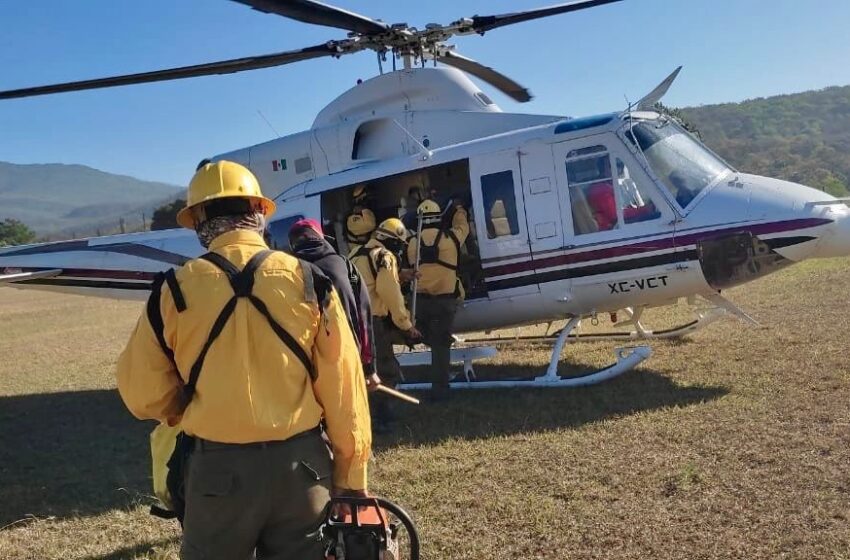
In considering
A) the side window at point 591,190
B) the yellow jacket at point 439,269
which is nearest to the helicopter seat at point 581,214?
the side window at point 591,190

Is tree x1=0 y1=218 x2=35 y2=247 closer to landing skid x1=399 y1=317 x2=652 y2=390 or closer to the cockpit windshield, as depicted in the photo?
landing skid x1=399 y1=317 x2=652 y2=390

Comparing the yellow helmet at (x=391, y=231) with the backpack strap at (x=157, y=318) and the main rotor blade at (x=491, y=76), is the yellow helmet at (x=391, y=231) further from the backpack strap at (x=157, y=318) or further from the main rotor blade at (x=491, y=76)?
the backpack strap at (x=157, y=318)

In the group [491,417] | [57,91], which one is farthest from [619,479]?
[57,91]

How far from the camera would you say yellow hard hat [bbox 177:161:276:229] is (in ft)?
8.29

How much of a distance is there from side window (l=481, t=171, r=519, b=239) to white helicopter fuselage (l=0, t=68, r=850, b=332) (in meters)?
0.01

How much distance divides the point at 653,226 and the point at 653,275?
18.8 inches

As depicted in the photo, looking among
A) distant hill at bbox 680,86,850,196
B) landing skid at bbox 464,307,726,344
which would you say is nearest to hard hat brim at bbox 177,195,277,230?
landing skid at bbox 464,307,726,344

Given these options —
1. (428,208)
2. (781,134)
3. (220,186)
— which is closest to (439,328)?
(428,208)

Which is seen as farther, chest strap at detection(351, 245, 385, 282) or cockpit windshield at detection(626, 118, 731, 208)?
cockpit windshield at detection(626, 118, 731, 208)

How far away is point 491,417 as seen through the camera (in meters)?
6.63

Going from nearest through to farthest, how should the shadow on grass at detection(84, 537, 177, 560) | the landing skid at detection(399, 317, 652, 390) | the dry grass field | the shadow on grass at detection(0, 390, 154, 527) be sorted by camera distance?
the dry grass field
the shadow on grass at detection(84, 537, 177, 560)
the shadow on grass at detection(0, 390, 154, 527)
the landing skid at detection(399, 317, 652, 390)

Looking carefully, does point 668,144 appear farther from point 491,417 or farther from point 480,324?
point 491,417

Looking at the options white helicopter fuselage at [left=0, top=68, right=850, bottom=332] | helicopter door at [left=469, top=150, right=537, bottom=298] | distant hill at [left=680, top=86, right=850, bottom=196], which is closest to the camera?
white helicopter fuselage at [left=0, top=68, right=850, bottom=332]

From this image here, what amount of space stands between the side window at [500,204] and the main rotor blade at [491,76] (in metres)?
2.34
